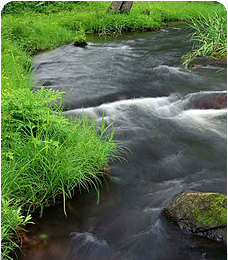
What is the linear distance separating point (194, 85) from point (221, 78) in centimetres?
88

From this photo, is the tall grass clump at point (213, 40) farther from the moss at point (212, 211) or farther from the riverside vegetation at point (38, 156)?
the moss at point (212, 211)

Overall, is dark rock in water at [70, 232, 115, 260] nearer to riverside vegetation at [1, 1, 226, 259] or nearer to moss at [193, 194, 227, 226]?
riverside vegetation at [1, 1, 226, 259]

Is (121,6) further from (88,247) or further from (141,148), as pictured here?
(88,247)

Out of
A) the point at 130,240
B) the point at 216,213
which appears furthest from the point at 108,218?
the point at 216,213

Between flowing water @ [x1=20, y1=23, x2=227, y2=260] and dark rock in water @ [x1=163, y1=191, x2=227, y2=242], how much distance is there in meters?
0.10

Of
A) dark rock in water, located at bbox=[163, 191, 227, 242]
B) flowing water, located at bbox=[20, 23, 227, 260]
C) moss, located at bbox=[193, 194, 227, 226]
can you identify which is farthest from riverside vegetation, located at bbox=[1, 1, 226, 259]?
moss, located at bbox=[193, 194, 227, 226]

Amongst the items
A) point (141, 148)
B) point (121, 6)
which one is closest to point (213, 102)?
point (141, 148)

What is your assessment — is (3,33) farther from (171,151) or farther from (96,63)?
(171,151)

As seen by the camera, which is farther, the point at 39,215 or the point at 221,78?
the point at 221,78

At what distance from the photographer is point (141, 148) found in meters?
5.12

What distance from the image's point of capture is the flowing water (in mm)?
3307

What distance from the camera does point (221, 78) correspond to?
830 cm

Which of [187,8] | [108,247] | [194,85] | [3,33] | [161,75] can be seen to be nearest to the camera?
[108,247]

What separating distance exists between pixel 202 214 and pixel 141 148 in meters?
1.91
